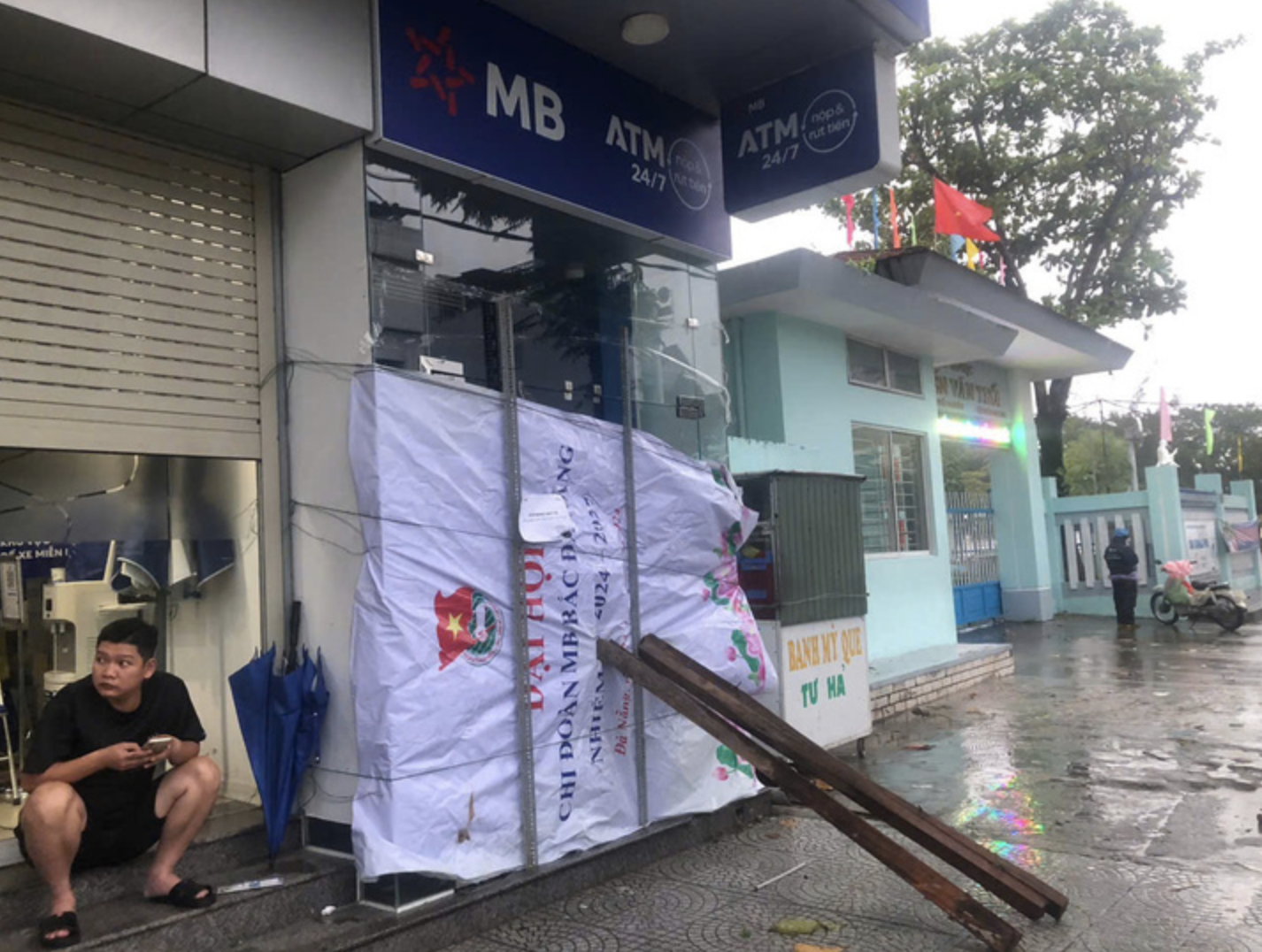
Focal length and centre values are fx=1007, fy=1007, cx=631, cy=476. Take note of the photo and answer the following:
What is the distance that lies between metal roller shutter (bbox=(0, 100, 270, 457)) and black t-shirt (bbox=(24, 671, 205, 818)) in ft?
3.12

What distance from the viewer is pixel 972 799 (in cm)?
606

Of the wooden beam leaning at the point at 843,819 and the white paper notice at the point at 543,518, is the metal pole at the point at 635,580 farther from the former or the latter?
the white paper notice at the point at 543,518

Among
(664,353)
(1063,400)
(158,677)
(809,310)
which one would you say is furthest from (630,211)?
(1063,400)

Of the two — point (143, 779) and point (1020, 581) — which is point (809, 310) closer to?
point (143, 779)

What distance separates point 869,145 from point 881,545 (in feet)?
18.6

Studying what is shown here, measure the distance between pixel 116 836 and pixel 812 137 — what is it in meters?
4.94

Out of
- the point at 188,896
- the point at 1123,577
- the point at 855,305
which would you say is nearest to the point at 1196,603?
the point at 1123,577

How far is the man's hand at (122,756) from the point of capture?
3.49 m

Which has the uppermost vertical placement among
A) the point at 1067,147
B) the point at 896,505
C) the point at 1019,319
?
the point at 1067,147

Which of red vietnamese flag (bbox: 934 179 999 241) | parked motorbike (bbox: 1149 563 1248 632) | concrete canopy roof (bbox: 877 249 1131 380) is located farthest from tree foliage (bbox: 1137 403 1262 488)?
red vietnamese flag (bbox: 934 179 999 241)

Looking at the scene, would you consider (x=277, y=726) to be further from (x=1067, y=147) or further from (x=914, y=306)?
(x=1067, y=147)

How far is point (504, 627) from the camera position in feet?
14.5

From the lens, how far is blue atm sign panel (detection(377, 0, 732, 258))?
4.53m

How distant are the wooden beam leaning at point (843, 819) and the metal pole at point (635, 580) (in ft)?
0.93
